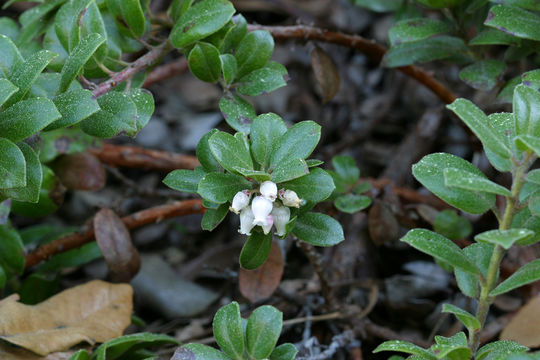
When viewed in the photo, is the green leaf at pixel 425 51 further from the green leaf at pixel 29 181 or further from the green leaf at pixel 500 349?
the green leaf at pixel 29 181

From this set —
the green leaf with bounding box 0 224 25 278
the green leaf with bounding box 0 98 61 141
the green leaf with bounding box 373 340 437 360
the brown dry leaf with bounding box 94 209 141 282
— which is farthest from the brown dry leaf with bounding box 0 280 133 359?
the green leaf with bounding box 373 340 437 360

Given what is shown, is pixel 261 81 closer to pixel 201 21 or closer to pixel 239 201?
pixel 201 21

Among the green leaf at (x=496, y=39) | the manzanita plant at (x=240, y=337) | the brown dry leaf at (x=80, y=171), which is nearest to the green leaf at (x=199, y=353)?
the manzanita plant at (x=240, y=337)

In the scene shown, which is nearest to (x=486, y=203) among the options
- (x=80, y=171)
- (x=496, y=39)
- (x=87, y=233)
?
(x=496, y=39)

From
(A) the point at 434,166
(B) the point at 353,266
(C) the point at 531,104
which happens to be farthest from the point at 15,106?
(B) the point at 353,266

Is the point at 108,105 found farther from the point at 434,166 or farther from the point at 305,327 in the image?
the point at 305,327
